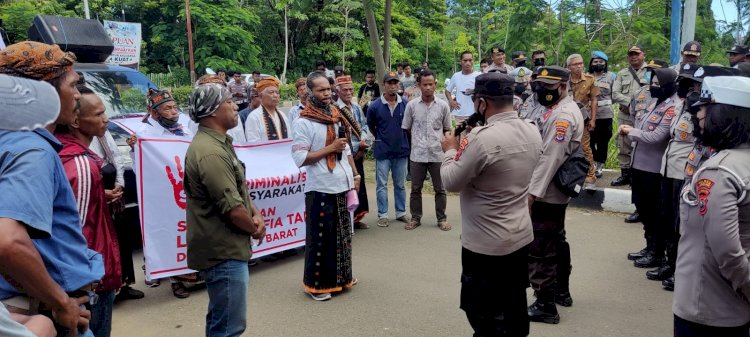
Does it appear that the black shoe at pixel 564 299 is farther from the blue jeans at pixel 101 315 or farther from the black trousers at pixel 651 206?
the blue jeans at pixel 101 315

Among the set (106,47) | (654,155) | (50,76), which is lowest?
(654,155)

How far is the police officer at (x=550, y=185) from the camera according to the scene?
420 cm

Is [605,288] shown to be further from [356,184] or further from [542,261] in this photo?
[356,184]

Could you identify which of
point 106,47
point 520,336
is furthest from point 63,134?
point 106,47

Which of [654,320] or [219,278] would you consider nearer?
[219,278]

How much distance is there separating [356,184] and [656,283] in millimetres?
2917

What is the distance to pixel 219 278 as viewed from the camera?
10.5ft

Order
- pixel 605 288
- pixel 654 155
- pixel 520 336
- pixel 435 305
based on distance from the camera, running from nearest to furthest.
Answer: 1. pixel 520 336
2. pixel 435 305
3. pixel 605 288
4. pixel 654 155

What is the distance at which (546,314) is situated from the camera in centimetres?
439

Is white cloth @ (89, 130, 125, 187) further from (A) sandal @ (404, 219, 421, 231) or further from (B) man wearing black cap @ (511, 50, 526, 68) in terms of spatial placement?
(B) man wearing black cap @ (511, 50, 526, 68)

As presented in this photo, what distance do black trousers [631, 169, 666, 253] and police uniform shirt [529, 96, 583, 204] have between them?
178 centimetres

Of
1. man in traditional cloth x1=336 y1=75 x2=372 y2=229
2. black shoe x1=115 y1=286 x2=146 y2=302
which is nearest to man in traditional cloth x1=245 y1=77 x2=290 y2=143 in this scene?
man in traditional cloth x1=336 y1=75 x2=372 y2=229

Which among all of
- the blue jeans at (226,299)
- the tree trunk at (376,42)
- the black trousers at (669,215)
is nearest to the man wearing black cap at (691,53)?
the black trousers at (669,215)

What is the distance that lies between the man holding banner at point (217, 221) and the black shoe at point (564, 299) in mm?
2724
